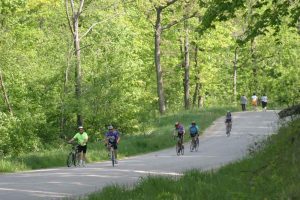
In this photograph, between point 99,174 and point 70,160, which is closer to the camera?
point 99,174

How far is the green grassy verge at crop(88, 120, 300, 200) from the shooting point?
9.97 metres

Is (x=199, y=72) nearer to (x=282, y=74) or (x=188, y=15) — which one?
(x=282, y=74)

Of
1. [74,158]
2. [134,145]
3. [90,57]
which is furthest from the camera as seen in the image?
[90,57]

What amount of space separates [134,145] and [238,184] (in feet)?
68.0

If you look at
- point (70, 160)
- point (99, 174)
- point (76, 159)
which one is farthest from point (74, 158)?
point (99, 174)

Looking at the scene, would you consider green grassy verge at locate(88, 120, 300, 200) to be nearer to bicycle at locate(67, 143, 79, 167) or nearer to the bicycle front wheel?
bicycle at locate(67, 143, 79, 167)

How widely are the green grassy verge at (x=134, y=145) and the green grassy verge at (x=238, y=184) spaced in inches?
452

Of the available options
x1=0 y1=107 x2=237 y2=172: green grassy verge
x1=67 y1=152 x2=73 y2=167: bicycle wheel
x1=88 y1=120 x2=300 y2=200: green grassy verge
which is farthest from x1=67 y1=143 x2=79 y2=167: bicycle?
x1=88 y1=120 x2=300 y2=200: green grassy verge

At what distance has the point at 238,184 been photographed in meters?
11.2

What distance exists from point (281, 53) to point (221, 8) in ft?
168

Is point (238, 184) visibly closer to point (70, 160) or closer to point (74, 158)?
point (74, 158)

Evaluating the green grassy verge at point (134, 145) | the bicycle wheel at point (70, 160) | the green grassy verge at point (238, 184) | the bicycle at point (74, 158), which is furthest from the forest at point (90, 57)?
the green grassy verge at point (238, 184)

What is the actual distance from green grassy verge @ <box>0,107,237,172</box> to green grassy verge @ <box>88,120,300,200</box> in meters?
11.5

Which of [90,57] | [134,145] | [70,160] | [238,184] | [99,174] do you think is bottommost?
[99,174]
